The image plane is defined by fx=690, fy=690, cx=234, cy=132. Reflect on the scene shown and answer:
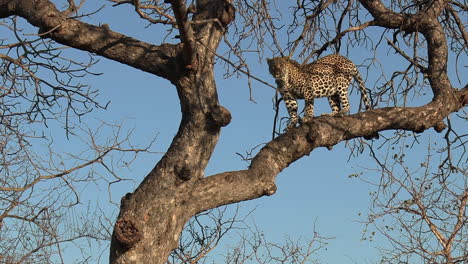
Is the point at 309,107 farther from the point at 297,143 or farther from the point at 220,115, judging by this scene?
the point at 220,115

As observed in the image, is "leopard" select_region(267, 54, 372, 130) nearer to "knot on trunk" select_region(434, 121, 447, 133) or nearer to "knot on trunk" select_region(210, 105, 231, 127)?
"knot on trunk" select_region(434, 121, 447, 133)

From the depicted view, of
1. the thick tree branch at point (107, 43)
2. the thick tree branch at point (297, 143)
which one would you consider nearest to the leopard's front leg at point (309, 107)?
the thick tree branch at point (297, 143)

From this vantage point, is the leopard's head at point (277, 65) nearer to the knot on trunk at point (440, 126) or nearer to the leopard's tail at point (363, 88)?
the leopard's tail at point (363, 88)

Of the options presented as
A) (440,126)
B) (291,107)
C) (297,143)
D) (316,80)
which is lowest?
(297,143)

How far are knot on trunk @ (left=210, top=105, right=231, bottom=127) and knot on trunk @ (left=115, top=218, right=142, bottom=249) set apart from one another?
969mm

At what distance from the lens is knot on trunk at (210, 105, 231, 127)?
5.11m

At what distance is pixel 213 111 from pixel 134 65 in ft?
2.51

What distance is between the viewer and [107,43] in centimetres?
532

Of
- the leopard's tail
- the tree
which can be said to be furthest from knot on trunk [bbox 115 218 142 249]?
the leopard's tail

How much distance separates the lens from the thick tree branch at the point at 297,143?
5129 mm

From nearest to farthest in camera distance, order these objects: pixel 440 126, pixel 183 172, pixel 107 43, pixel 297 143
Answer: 1. pixel 183 172
2. pixel 107 43
3. pixel 297 143
4. pixel 440 126

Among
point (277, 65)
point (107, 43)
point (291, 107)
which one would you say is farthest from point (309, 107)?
point (107, 43)

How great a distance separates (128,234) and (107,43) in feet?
4.92

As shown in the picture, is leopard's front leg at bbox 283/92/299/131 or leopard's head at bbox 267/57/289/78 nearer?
Answer: leopard's front leg at bbox 283/92/299/131
